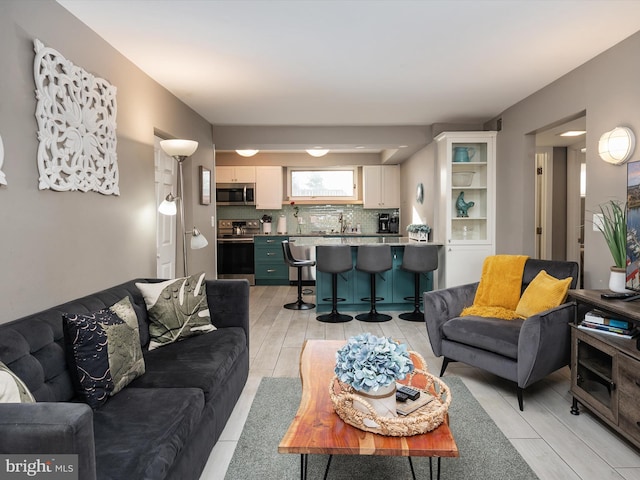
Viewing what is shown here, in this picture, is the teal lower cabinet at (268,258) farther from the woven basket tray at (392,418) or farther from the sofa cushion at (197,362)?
the woven basket tray at (392,418)

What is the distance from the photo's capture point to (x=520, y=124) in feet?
16.0

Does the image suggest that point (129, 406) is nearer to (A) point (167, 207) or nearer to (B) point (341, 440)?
(B) point (341, 440)

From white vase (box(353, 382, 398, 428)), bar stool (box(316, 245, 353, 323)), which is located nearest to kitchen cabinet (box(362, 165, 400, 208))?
bar stool (box(316, 245, 353, 323))

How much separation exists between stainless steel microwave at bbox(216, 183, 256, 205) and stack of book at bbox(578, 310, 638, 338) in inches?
254

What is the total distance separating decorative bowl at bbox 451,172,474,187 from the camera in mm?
5684

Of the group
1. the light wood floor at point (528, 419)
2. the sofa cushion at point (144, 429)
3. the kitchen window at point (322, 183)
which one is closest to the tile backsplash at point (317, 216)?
the kitchen window at point (322, 183)

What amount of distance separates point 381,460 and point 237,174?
22.3 feet

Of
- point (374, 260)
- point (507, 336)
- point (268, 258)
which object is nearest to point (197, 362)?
point (507, 336)

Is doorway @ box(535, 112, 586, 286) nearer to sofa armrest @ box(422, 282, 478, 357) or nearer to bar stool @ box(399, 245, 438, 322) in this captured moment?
bar stool @ box(399, 245, 438, 322)

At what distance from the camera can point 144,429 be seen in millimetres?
1709

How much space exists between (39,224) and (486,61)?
3.43 meters

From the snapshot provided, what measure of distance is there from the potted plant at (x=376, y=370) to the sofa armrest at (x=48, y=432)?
0.93 m

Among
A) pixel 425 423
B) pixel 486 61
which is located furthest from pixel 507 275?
pixel 425 423

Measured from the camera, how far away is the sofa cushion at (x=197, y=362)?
7.32 ft
